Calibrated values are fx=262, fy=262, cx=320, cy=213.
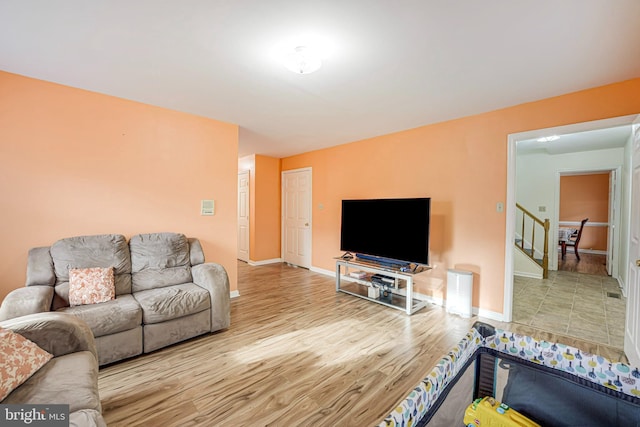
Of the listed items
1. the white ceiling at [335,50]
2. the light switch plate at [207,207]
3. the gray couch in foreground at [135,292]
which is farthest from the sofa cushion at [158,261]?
the white ceiling at [335,50]

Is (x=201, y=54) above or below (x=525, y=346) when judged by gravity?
above

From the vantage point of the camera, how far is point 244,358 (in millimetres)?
2215

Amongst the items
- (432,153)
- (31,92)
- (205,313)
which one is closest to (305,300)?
(205,313)

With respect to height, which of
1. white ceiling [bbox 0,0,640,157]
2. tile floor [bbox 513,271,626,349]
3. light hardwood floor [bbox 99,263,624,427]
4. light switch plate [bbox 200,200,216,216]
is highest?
white ceiling [bbox 0,0,640,157]

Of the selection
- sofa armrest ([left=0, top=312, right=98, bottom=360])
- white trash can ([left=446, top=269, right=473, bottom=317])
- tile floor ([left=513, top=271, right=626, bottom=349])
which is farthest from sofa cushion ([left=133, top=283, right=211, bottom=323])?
tile floor ([left=513, top=271, right=626, bottom=349])

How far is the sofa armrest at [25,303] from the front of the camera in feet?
5.85

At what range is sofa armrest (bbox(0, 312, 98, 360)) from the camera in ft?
4.52

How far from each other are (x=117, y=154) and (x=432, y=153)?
3.79 metres

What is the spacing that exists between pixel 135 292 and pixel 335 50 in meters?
2.80

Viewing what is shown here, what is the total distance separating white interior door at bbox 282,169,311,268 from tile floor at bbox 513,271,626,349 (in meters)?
3.60

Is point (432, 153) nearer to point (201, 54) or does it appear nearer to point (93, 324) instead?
A: point (201, 54)

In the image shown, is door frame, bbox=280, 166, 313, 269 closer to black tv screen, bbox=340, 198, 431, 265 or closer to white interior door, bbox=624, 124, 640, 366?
→ black tv screen, bbox=340, 198, 431, 265

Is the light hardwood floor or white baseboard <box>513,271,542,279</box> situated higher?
white baseboard <box>513,271,542,279</box>

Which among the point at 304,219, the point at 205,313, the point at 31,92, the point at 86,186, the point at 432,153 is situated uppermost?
the point at 31,92
